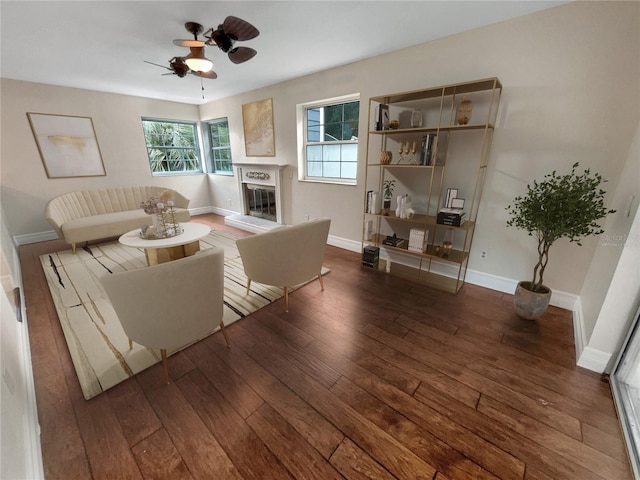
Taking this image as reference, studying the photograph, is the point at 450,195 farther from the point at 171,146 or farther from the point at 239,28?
the point at 171,146

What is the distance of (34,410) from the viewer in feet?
4.52

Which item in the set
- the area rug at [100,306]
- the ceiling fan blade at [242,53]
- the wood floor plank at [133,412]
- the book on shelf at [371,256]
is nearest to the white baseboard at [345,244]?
the book on shelf at [371,256]

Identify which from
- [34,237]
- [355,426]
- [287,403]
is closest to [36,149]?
[34,237]

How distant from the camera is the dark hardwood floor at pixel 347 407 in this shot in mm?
1186

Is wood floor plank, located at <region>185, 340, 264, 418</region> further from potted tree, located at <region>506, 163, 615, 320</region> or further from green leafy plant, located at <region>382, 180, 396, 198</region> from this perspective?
green leafy plant, located at <region>382, 180, 396, 198</region>

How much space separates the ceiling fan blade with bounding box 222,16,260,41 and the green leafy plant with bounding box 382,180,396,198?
195 centimetres

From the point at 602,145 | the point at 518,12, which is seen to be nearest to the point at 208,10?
the point at 518,12

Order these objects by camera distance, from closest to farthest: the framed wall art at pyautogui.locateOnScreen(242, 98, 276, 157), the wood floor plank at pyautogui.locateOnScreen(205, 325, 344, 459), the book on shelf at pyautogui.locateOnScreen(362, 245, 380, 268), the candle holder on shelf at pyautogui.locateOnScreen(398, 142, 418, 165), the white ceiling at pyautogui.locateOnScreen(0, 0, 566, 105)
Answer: the wood floor plank at pyautogui.locateOnScreen(205, 325, 344, 459) < the white ceiling at pyautogui.locateOnScreen(0, 0, 566, 105) < the candle holder on shelf at pyautogui.locateOnScreen(398, 142, 418, 165) < the book on shelf at pyautogui.locateOnScreen(362, 245, 380, 268) < the framed wall art at pyautogui.locateOnScreen(242, 98, 276, 157)

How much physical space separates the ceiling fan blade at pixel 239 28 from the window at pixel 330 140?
1641 millimetres

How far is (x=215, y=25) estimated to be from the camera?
2.33 meters

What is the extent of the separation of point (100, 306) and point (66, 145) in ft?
11.6

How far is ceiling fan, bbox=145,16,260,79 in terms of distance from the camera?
1.91m

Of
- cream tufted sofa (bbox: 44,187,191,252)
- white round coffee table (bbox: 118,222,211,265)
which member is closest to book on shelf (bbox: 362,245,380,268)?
white round coffee table (bbox: 118,222,211,265)

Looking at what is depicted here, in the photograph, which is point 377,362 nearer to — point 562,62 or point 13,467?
point 13,467
